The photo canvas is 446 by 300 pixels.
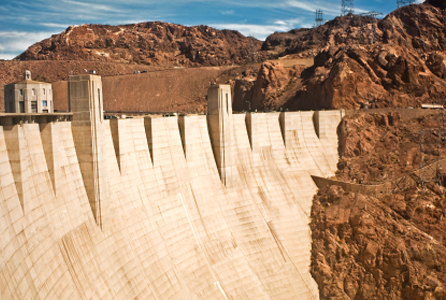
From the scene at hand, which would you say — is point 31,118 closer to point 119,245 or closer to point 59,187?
point 59,187

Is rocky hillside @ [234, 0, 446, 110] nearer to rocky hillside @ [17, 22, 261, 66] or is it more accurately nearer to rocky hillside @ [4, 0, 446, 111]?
rocky hillside @ [4, 0, 446, 111]

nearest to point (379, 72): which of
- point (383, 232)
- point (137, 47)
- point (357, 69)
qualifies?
point (357, 69)

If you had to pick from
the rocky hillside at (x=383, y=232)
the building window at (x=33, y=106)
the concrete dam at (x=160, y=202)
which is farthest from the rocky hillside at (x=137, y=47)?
the building window at (x=33, y=106)

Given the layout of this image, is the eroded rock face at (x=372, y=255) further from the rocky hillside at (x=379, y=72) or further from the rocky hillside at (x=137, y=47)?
the rocky hillside at (x=137, y=47)

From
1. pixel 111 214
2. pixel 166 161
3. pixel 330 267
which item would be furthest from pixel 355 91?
pixel 111 214

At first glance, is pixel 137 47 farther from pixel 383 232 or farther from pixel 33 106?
pixel 383 232

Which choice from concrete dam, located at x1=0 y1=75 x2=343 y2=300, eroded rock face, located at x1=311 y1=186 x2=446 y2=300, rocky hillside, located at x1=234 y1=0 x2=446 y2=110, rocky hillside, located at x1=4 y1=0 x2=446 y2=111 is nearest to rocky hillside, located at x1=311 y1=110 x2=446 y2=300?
eroded rock face, located at x1=311 y1=186 x2=446 y2=300
